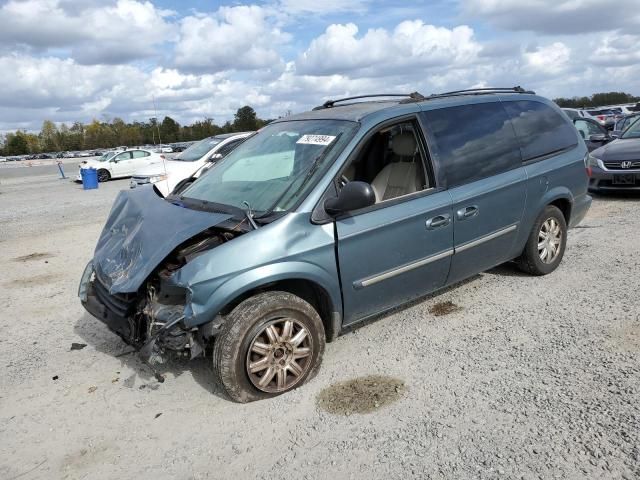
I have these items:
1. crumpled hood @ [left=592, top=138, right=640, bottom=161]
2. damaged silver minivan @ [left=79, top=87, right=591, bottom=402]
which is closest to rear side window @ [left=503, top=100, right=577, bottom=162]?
damaged silver minivan @ [left=79, top=87, right=591, bottom=402]

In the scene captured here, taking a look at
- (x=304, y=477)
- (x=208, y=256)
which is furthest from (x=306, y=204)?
(x=304, y=477)

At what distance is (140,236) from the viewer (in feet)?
12.1

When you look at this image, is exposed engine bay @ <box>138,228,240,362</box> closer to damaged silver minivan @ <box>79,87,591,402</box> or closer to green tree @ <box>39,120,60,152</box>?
damaged silver minivan @ <box>79,87,591,402</box>

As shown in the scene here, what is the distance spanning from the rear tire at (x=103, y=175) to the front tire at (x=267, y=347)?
2343 cm

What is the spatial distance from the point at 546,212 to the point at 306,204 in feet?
9.59

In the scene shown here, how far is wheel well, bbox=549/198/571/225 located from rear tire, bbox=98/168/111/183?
23.0 meters

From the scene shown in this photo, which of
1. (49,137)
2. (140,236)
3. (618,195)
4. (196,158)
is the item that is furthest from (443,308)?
(49,137)

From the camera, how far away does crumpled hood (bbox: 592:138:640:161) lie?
902cm

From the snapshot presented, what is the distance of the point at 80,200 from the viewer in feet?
52.3

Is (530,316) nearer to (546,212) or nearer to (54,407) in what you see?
(546,212)

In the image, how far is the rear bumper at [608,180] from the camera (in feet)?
29.7

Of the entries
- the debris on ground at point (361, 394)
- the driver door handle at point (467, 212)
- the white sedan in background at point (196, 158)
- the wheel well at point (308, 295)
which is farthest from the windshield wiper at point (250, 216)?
the white sedan in background at point (196, 158)

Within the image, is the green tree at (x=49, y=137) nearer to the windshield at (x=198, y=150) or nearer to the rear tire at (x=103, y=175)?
the rear tire at (x=103, y=175)

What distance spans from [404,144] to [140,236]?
7.78 ft
